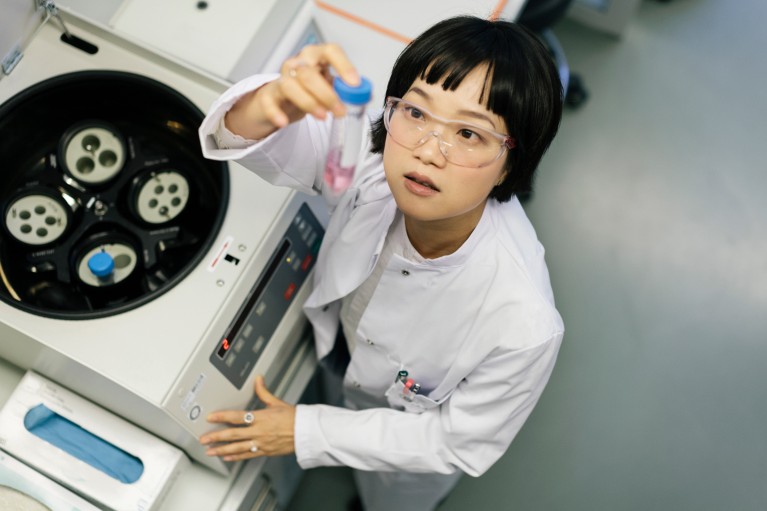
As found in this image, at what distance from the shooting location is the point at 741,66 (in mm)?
2762

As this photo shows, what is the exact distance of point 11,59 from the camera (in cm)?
130

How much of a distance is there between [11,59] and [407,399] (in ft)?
2.96

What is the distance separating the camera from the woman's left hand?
129 centimetres

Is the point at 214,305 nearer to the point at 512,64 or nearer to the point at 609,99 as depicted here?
the point at 512,64

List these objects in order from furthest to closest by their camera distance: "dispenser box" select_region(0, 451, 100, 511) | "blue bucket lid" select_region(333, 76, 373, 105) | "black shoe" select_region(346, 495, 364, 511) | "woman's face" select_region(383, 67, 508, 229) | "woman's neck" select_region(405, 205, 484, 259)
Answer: "black shoe" select_region(346, 495, 364, 511) < "dispenser box" select_region(0, 451, 100, 511) < "woman's neck" select_region(405, 205, 484, 259) < "woman's face" select_region(383, 67, 508, 229) < "blue bucket lid" select_region(333, 76, 373, 105)

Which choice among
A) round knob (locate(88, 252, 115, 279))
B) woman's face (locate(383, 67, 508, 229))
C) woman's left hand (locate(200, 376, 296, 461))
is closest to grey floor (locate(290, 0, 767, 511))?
woman's left hand (locate(200, 376, 296, 461))

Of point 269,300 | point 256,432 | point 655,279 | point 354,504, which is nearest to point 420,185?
point 269,300

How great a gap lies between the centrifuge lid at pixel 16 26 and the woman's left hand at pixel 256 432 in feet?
2.27

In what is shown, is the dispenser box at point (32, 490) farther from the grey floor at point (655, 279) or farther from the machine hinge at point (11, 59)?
the grey floor at point (655, 279)

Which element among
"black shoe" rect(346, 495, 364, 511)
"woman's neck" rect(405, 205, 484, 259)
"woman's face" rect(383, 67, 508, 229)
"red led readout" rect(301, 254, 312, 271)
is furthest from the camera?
"black shoe" rect(346, 495, 364, 511)

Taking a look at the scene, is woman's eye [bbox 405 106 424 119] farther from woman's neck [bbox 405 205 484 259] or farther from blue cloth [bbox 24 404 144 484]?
blue cloth [bbox 24 404 144 484]

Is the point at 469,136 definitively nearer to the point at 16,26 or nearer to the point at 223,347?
the point at 223,347

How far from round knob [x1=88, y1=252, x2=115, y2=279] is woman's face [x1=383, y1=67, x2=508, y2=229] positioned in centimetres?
55

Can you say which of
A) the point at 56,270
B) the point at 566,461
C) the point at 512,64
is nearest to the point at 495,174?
the point at 512,64
